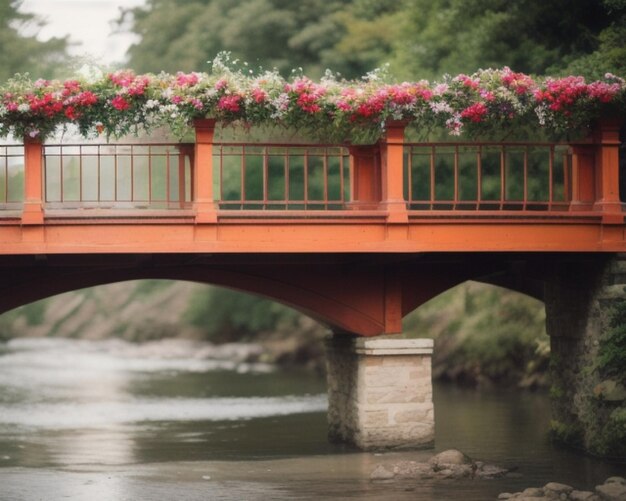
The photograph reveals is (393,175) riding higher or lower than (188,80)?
lower

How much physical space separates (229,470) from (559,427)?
5329 mm

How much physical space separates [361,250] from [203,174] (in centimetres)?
224

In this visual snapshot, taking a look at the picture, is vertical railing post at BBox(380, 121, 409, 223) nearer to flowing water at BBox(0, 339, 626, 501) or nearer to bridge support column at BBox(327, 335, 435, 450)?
bridge support column at BBox(327, 335, 435, 450)

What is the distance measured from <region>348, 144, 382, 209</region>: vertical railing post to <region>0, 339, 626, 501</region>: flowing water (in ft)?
11.5

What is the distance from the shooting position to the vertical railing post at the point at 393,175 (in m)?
20.4

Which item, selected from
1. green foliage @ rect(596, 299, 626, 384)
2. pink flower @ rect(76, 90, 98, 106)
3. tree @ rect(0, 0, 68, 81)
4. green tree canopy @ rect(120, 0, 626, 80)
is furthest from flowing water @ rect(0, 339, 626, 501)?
tree @ rect(0, 0, 68, 81)

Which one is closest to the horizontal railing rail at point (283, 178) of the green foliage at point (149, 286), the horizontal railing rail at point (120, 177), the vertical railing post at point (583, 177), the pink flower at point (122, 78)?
the horizontal railing rail at point (120, 177)

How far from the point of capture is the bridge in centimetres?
1977

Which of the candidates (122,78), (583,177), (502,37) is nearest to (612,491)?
(583,177)

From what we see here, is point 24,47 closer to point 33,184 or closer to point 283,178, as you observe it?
point 283,178

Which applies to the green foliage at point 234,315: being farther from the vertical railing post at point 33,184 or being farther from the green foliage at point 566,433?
the vertical railing post at point 33,184

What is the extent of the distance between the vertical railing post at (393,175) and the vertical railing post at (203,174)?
7.35 ft

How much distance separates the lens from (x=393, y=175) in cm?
2050

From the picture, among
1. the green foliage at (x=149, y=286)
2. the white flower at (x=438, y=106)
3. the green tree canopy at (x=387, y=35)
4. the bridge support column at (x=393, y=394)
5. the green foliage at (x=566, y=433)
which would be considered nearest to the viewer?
the white flower at (x=438, y=106)
